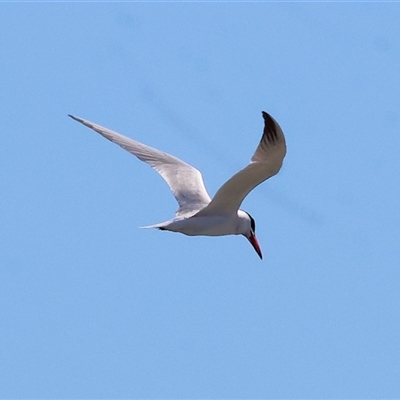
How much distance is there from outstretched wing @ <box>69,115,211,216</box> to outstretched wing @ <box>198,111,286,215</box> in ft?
2.63

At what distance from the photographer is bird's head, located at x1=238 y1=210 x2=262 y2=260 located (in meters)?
16.6

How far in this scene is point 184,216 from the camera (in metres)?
16.2

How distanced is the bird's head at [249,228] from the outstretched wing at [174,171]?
0.59m

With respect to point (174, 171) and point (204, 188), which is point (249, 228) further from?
point (174, 171)

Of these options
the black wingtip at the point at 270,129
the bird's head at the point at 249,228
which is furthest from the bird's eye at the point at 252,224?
the black wingtip at the point at 270,129

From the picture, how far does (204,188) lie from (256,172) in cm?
269

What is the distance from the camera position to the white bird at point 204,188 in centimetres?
1466

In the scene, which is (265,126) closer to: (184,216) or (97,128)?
(184,216)

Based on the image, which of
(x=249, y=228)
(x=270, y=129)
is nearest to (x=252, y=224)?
(x=249, y=228)

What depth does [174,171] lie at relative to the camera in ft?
59.1

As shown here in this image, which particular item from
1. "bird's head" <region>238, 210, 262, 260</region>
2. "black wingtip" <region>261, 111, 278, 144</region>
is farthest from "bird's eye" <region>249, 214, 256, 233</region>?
"black wingtip" <region>261, 111, 278, 144</region>

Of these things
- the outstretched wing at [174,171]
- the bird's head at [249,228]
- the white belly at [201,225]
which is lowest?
the white belly at [201,225]

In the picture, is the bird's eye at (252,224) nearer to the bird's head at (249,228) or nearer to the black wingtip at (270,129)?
the bird's head at (249,228)

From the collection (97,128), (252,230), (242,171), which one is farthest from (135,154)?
(242,171)
